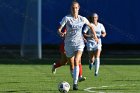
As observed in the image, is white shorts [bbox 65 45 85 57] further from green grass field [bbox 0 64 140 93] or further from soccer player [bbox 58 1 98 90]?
green grass field [bbox 0 64 140 93]

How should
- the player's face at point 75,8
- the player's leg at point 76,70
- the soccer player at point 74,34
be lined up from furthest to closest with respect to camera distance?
the soccer player at point 74,34 → the player's leg at point 76,70 → the player's face at point 75,8

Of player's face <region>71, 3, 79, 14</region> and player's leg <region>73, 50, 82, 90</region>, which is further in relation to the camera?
player's leg <region>73, 50, 82, 90</region>

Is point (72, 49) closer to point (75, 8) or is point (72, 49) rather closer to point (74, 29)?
point (74, 29)

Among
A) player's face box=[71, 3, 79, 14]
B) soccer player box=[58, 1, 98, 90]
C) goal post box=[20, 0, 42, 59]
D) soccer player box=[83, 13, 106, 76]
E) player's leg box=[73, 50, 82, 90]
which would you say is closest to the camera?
player's face box=[71, 3, 79, 14]

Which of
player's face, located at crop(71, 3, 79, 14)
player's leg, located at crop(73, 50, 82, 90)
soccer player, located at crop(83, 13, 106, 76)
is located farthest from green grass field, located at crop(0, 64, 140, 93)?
player's face, located at crop(71, 3, 79, 14)

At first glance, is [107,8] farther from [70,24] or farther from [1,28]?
[70,24]

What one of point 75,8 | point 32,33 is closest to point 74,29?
point 75,8

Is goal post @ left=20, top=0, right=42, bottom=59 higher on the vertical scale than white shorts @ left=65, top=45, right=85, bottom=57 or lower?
higher

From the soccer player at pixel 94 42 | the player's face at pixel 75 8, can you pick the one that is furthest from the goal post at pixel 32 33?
the player's face at pixel 75 8

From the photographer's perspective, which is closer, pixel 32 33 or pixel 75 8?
pixel 75 8

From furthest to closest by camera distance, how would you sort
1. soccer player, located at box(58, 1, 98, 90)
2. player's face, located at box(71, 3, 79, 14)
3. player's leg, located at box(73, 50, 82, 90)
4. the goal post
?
the goal post, soccer player, located at box(58, 1, 98, 90), player's leg, located at box(73, 50, 82, 90), player's face, located at box(71, 3, 79, 14)

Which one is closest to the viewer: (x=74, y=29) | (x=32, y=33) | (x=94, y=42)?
(x=74, y=29)

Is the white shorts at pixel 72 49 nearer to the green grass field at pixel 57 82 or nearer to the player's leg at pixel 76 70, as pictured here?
the player's leg at pixel 76 70

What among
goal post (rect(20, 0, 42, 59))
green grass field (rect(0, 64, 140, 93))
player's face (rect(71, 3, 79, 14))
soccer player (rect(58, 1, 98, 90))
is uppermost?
goal post (rect(20, 0, 42, 59))
